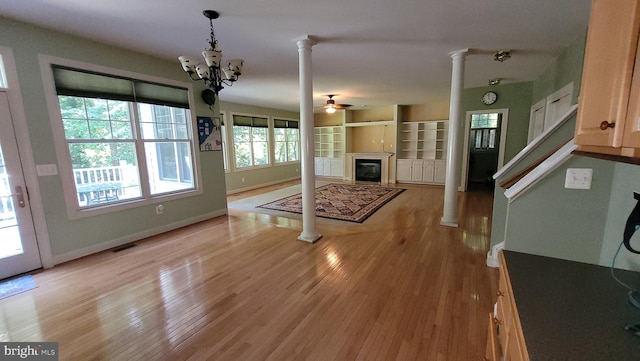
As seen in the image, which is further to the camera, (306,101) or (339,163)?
(339,163)

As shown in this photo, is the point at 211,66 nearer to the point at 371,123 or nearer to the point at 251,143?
the point at 251,143

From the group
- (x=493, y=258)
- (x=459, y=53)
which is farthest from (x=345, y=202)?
(x=459, y=53)

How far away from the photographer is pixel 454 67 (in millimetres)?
3523

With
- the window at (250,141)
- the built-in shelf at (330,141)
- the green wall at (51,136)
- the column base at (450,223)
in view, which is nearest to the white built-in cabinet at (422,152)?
the built-in shelf at (330,141)

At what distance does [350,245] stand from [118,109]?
3.52m

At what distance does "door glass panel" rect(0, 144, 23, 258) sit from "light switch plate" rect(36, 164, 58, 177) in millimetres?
223

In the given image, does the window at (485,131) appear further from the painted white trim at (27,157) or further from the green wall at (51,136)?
the painted white trim at (27,157)

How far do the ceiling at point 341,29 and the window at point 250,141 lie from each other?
9.75ft

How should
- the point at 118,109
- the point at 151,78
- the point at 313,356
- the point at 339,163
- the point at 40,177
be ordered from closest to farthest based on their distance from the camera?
the point at 313,356, the point at 40,177, the point at 118,109, the point at 151,78, the point at 339,163

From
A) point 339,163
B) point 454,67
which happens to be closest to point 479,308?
point 454,67

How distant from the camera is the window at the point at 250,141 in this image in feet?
22.8

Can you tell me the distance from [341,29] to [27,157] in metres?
3.55

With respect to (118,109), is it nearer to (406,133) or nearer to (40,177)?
(40,177)

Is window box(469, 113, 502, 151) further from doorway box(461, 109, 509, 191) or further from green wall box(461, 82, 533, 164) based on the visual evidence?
green wall box(461, 82, 533, 164)
